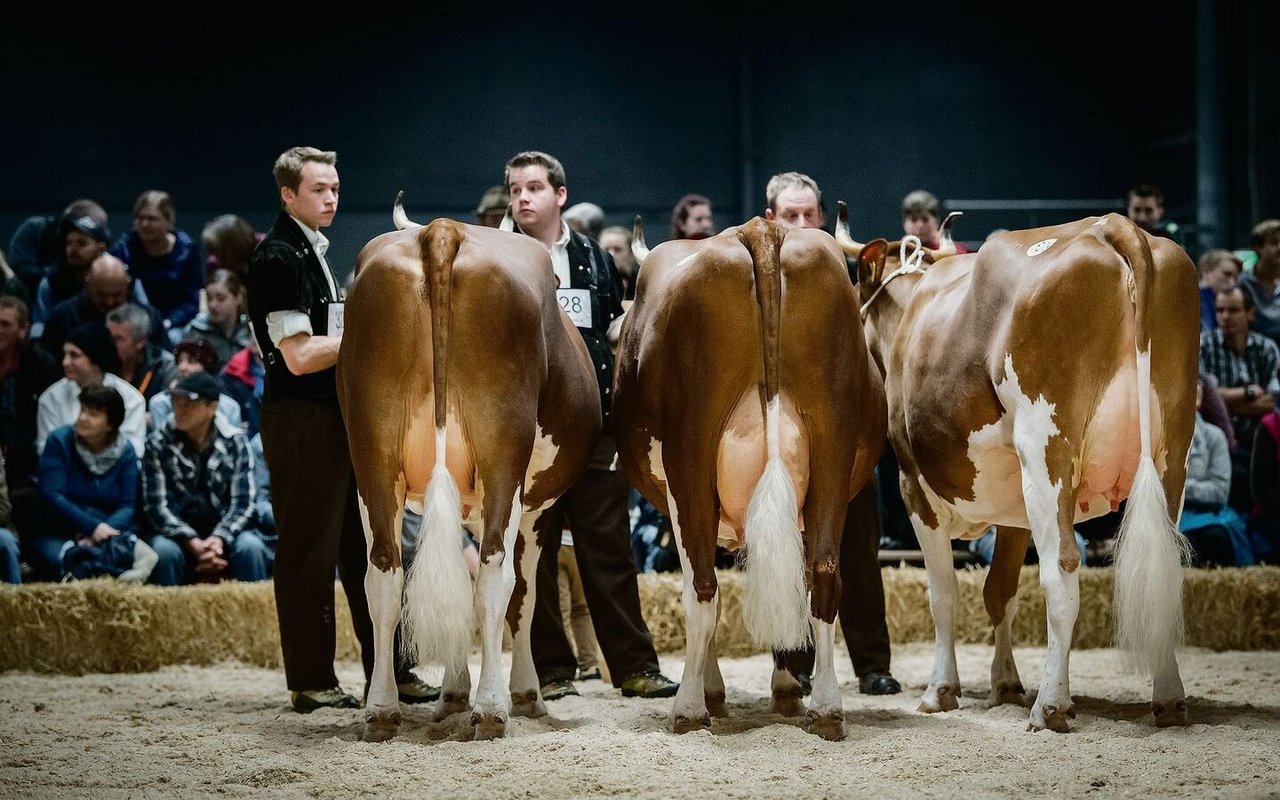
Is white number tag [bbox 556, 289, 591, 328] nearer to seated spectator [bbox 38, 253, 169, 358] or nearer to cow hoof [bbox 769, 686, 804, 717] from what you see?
cow hoof [bbox 769, 686, 804, 717]

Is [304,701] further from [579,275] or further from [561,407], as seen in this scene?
[579,275]

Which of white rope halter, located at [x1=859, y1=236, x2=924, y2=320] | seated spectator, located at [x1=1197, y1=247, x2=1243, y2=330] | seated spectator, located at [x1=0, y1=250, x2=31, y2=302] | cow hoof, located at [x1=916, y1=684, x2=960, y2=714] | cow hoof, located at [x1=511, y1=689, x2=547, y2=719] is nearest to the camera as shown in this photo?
cow hoof, located at [x1=511, y1=689, x2=547, y2=719]

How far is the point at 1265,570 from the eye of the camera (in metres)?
7.61

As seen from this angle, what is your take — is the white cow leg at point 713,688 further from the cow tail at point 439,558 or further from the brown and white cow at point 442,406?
the cow tail at point 439,558

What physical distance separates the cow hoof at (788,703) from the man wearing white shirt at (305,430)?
1648 millimetres

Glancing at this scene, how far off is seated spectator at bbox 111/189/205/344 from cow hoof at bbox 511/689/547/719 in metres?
5.48

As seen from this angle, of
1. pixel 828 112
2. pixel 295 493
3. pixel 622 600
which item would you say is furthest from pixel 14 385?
pixel 828 112

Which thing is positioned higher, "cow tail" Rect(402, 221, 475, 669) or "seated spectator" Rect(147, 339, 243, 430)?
"seated spectator" Rect(147, 339, 243, 430)

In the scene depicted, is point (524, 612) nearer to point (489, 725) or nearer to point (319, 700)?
point (489, 725)

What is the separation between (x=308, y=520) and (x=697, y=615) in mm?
1707

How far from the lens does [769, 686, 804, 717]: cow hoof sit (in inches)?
217

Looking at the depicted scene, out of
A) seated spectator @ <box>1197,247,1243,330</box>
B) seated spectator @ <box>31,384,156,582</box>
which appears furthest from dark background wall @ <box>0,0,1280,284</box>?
seated spectator @ <box>31,384,156,582</box>

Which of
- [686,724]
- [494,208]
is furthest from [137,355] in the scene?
[686,724]

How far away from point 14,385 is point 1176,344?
22.2 ft
